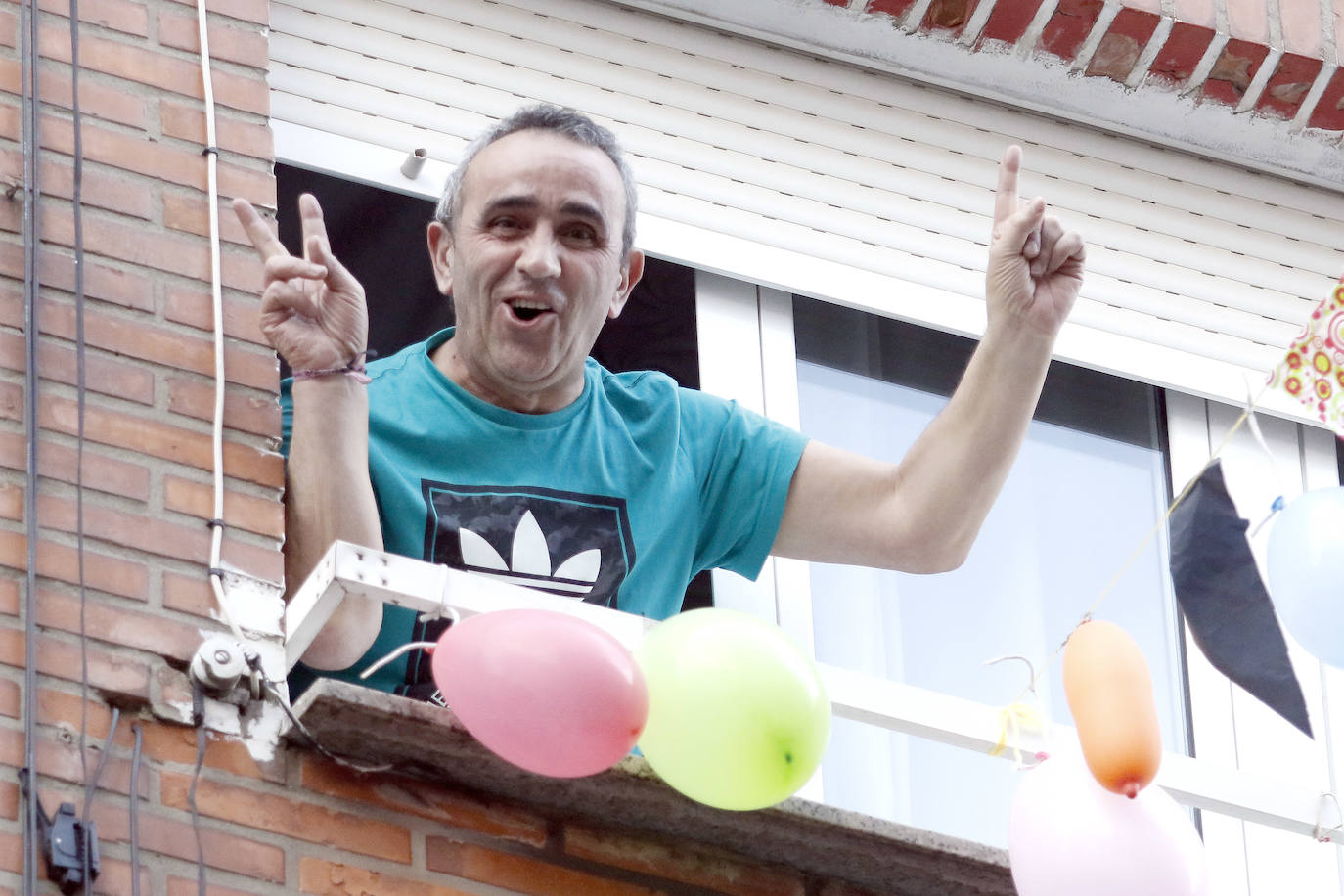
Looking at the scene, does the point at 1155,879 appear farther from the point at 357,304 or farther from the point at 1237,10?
the point at 1237,10

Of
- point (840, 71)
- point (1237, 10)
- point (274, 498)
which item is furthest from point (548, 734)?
point (1237, 10)

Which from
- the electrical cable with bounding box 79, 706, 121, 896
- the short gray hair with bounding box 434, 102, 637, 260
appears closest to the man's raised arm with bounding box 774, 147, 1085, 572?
the short gray hair with bounding box 434, 102, 637, 260

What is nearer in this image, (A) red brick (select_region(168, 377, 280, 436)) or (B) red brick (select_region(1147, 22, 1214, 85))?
(A) red brick (select_region(168, 377, 280, 436))

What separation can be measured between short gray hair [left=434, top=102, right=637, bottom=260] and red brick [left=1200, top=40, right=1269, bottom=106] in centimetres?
162

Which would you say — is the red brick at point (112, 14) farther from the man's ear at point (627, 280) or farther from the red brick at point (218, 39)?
the man's ear at point (627, 280)

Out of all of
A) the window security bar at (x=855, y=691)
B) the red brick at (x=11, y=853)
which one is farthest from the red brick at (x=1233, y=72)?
the red brick at (x=11, y=853)

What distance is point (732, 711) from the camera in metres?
2.87

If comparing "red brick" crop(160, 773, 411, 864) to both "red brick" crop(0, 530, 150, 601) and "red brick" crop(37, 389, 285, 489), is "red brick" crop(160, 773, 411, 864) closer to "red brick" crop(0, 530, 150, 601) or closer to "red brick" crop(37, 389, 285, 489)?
"red brick" crop(0, 530, 150, 601)

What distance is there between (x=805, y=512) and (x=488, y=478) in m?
0.63

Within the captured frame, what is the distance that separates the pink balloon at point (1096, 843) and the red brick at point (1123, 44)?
2.24 meters

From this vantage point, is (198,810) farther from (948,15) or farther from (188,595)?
(948,15)

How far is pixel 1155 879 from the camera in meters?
3.05

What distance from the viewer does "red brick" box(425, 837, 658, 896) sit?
10.6 ft

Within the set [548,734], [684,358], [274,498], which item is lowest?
[548,734]
